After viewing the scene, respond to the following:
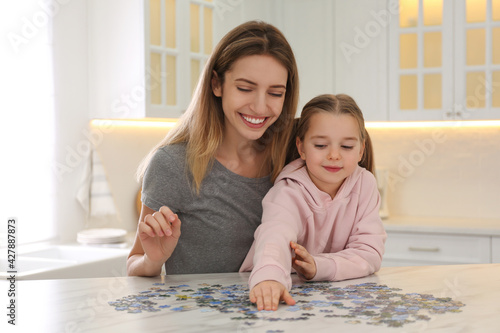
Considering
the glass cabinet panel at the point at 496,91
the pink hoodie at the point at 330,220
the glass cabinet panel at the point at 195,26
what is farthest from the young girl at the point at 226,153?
the glass cabinet panel at the point at 496,91

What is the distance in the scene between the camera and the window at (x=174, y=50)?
3229mm

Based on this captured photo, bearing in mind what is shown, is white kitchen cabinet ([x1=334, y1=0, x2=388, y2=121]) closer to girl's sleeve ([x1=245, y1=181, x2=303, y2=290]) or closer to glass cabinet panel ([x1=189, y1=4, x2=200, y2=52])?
glass cabinet panel ([x1=189, y1=4, x2=200, y2=52])

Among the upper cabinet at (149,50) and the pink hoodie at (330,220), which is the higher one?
the upper cabinet at (149,50)

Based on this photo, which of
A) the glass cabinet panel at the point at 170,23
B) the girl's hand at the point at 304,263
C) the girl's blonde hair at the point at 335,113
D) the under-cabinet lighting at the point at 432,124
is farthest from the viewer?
the under-cabinet lighting at the point at 432,124

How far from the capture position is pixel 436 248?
11.2 feet

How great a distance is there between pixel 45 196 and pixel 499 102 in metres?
2.64

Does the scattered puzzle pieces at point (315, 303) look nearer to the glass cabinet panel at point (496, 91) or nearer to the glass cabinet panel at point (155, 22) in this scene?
the glass cabinet panel at point (155, 22)

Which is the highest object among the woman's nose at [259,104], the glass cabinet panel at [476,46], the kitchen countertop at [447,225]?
the glass cabinet panel at [476,46]

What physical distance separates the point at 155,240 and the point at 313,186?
441 mm

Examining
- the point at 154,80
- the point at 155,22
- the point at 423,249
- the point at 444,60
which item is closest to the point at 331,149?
the point at 154,80

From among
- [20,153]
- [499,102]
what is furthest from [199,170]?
[499,102]

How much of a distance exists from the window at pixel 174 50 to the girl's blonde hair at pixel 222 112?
1531 millimetres

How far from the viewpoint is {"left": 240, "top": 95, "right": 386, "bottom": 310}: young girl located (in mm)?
1391

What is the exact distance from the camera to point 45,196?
3135mm
